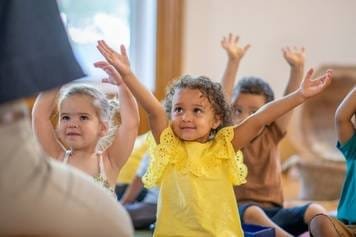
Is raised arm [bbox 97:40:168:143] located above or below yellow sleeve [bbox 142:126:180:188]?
above

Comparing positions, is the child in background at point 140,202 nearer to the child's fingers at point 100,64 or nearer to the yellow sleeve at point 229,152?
the yellow sleeve at point 229,152

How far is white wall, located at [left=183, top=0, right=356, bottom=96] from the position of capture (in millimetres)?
3289

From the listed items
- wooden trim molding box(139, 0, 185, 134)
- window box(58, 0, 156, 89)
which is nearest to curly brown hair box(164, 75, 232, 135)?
window box(58, 0, 156, 89)

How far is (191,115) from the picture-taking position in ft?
5.43

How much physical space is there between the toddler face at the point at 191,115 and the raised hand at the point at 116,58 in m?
0.16

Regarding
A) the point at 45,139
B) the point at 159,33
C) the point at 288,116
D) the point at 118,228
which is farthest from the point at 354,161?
the point at 159,33

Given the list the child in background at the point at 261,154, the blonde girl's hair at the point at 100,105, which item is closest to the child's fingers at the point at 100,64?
the blonde girl's hair at the point at 100,105

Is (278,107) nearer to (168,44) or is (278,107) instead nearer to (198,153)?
(198,153)

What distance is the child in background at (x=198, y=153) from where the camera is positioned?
161cm

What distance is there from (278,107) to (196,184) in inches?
10.2

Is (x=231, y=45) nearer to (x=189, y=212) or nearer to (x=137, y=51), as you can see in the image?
(x=189, y=212)

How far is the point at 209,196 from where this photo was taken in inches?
64.4

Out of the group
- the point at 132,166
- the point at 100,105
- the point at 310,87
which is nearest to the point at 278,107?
the point at 310,87

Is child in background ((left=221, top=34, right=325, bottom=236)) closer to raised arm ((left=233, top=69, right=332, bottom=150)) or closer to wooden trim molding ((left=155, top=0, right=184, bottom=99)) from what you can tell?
raised arm ((left=233, top=69, right=332, bottom=150))
